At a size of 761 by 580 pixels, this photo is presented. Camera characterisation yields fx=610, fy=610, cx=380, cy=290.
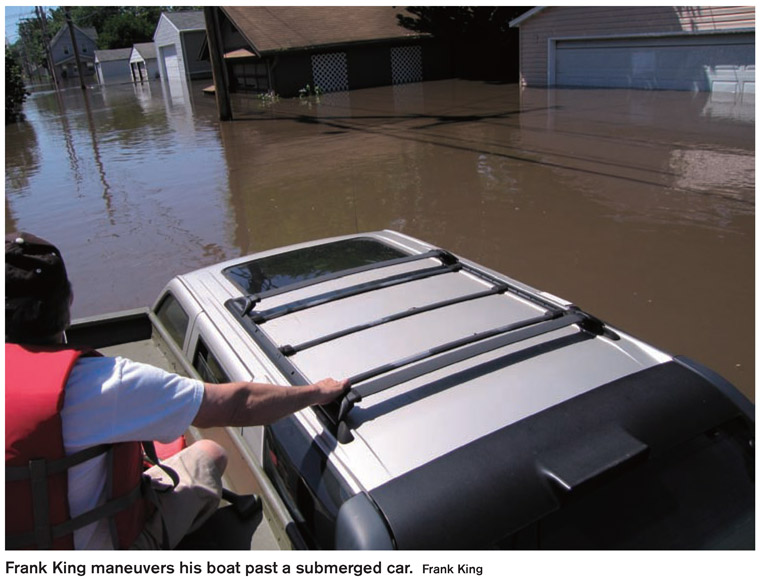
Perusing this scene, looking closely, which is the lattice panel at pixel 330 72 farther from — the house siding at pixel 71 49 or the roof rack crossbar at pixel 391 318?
the house siding at pixel 71 49

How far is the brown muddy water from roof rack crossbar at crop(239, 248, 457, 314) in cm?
285

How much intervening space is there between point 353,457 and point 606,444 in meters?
0.76

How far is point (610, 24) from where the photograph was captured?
66.6 ft

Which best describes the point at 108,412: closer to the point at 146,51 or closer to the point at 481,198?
the point at 481,198

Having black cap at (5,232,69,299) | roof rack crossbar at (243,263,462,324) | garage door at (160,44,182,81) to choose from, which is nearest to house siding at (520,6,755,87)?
roof rack crossbar at (243,263,462,324)

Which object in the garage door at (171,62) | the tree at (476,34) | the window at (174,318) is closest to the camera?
the window at (174,318)

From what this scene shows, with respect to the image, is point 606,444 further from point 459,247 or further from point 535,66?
point 535,66

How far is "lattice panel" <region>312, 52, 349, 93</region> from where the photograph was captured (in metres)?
29.9

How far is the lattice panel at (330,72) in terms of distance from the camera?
2988cm

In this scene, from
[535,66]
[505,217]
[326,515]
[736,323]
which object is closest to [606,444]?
[326,515]

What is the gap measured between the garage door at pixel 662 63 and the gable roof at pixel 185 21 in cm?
3000

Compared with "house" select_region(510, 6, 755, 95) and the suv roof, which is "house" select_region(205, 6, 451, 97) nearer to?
"house" select_region(510, 6, 755, 95)

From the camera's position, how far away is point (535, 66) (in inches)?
930

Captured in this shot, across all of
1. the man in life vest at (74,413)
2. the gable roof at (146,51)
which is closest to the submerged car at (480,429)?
the man in life vest at (74,413)
